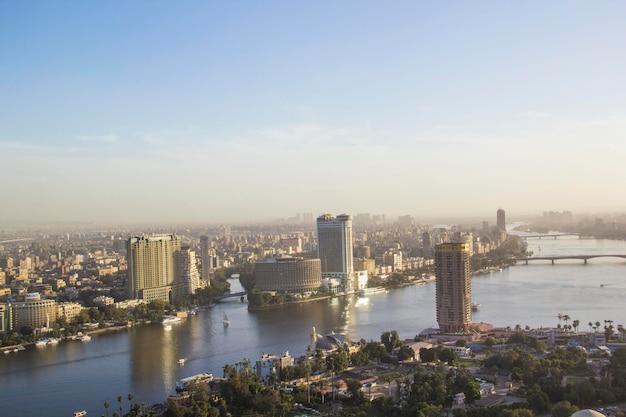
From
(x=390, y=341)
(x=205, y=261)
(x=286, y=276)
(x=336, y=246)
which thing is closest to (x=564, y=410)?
(x=390, y=341)

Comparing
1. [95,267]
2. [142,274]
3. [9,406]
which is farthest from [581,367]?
[95,267]

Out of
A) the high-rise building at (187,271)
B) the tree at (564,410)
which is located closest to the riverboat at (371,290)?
the high-rise building at (187,271)

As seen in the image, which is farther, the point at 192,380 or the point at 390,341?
the point at 390,341

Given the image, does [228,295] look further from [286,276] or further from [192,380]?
[192,380]

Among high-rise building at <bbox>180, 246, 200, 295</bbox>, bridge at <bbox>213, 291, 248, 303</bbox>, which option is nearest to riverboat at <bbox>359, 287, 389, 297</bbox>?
bridge at <bbox>213, 291, 248, 303</bbox>

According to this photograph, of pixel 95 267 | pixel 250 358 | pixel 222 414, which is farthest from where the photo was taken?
pixel 95 267

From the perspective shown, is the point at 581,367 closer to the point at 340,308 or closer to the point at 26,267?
the point at 340,308
